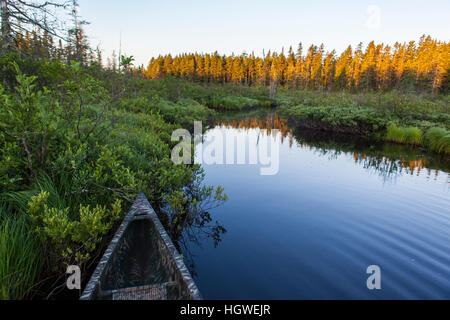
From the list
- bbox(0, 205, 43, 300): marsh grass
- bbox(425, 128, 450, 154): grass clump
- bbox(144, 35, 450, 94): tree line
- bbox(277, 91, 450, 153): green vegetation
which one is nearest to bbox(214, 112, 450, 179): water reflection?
bbox(425, 128, 450, 154): grass clump

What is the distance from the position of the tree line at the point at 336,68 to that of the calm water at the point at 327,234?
133ft

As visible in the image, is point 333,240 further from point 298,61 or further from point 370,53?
point 298,61

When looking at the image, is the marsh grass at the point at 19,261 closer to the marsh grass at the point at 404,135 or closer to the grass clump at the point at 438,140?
the grass clump at the point at 438,140

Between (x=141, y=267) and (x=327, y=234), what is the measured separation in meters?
4.27

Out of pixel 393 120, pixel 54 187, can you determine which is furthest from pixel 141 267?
pixel 393 120

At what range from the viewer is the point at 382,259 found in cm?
468

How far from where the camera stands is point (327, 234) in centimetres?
570

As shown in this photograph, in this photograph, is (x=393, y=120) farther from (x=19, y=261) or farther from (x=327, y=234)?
(x=19, y=261)

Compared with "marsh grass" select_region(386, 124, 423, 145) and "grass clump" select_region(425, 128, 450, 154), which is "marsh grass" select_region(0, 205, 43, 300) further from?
"marsh grass" select_region(386, 124, 423, 145)

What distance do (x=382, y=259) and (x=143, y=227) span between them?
4.66 m

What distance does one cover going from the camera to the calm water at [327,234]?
4098 millimetres

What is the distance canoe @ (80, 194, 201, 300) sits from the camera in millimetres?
2734

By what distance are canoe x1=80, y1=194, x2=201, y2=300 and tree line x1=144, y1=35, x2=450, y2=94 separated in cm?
4502
